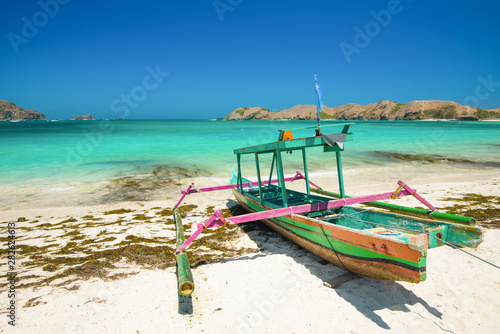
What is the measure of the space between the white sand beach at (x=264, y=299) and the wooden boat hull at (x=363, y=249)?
392mm

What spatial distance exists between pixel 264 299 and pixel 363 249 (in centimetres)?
195

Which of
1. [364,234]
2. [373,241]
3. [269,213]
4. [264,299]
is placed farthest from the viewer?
[269,213]

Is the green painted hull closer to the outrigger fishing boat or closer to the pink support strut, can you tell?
the outrigger fishing boat

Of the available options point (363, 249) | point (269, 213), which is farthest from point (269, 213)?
point (363, 249)

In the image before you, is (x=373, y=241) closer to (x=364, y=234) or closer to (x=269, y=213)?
(x=364, y=234)

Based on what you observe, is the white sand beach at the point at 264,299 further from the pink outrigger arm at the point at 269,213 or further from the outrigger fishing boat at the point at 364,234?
the pink outrigger arm at the point at 269,213

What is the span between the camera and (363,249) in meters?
4.60

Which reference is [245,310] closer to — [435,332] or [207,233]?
[435,332]

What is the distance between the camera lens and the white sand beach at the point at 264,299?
4.16m

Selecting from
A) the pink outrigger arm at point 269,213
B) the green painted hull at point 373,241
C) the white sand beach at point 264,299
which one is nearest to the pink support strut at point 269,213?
the pink outrigger arm at point 269,213

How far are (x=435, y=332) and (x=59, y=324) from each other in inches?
226

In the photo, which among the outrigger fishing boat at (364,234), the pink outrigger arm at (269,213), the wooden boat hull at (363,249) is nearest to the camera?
the wooden boat hull at (363,249)

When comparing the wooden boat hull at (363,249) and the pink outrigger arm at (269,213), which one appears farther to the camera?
the pink outrigger arm at (269,213)

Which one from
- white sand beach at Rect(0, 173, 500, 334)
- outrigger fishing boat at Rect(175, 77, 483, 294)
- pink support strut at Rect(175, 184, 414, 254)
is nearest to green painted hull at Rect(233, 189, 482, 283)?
outrigger fishing boat at Rect(175, 77, 483, 294)
